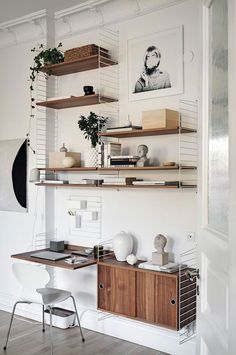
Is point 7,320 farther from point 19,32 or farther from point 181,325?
point 19,32

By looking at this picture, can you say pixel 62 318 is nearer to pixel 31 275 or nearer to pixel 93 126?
pixel 31 275

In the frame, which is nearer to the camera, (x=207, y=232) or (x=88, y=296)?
(x=207, y=232)

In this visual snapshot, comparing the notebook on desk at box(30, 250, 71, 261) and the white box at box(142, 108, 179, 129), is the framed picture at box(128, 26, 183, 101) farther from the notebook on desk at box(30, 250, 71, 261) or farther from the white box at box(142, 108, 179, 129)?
the notebook on desk at box(30, 250, 71, 261)

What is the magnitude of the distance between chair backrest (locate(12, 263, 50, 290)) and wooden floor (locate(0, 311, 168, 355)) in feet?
1.80

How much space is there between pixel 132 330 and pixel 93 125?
184 centimetres

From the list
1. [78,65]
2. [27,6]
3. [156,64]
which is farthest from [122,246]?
[27,6]

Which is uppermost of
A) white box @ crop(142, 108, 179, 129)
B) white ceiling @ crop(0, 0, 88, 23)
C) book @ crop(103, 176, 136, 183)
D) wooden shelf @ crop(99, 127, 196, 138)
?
white ceiling @ crop(0, 0, 88, 23)

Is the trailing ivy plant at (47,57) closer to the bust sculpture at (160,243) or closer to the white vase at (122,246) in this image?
the white vase at (122,246)

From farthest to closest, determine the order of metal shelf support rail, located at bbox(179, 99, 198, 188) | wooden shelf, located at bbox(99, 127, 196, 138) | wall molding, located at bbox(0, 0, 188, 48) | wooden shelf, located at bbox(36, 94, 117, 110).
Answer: wooden shelf, located at bbox(36, 94, 117, 110) → wall molding, located at bbox(0, 0, 188, 48) → metal shelf support rail, located at bbox(179, 99, 198, 188) → wooden shelf, located at bbox(99, 127, 196, 138)

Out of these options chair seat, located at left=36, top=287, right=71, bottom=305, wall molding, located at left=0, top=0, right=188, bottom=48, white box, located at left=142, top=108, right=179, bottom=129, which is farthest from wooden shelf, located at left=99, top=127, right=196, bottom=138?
chair seat, located at left=36, top=287, right=71, bottom=305

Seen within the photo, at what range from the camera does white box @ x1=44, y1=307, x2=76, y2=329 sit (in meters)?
3.62

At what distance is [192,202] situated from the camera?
10.0ft

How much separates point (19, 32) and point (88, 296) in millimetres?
2784

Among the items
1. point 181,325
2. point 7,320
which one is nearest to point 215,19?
point 181,325
